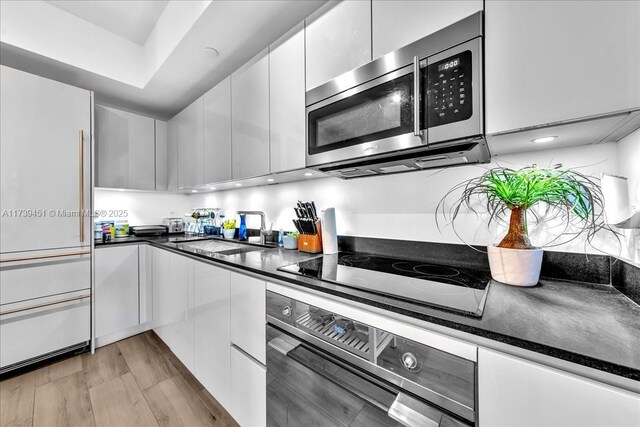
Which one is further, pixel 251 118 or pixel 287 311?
pixel 251 118

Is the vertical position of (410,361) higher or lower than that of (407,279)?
lower

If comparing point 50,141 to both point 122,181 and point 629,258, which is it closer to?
point 122,181

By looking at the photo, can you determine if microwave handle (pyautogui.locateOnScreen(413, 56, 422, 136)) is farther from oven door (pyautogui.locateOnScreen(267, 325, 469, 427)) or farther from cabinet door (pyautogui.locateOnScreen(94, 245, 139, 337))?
A: cabinet door (pyautogui.locateOnScreen(94, 245, 139, 337))

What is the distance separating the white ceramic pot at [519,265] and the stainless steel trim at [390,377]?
1.66ft

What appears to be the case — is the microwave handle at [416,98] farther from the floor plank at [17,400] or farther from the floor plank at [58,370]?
the floor plank at [58,370]

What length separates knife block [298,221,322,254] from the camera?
1.56 meters

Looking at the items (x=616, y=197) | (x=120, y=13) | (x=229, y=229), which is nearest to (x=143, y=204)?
(x=229, y=229)

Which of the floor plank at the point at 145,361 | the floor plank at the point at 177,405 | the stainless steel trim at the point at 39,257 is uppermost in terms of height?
the stainless steel trim at the point at 39,257

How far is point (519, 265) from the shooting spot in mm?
877

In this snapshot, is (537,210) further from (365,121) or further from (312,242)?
(312,242)

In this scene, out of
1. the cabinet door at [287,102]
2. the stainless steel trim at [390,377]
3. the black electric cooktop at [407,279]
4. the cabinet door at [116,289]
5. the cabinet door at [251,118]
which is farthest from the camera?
the cabinet door at [116,289]

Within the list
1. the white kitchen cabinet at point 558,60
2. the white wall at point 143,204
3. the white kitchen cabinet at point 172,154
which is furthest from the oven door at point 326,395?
the white wall at point 143,204

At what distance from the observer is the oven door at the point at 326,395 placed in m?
0.69

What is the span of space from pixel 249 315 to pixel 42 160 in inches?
80.1
